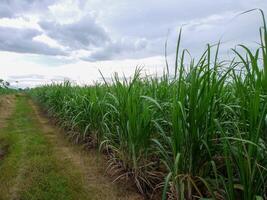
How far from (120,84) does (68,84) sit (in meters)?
4.39

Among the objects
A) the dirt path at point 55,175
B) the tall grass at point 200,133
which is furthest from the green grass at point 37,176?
the tall grass at point 200,133

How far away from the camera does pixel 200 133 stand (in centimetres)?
189

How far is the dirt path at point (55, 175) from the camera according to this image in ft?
8.78

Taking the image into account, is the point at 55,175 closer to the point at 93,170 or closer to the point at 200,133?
the point at 93,170

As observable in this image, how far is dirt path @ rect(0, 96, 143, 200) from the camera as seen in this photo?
268 centimetres

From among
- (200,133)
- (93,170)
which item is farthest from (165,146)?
(93,170)

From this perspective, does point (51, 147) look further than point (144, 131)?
Yes

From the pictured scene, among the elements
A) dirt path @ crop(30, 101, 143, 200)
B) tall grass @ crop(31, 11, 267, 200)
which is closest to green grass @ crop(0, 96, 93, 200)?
dirt path @ crop(30, 101, 143, 200)

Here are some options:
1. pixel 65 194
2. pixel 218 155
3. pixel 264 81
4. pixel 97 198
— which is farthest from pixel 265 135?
pixel 65 194

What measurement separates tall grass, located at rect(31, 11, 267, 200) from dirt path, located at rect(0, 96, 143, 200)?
227 millimetres

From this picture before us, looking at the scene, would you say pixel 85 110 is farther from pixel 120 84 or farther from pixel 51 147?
pixel 120 84

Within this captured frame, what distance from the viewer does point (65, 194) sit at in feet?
8.75

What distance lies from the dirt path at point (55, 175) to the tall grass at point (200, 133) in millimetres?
227

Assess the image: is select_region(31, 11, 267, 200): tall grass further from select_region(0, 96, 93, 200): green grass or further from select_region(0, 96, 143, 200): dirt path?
select_region(0, 96, 93, 200): green grass
